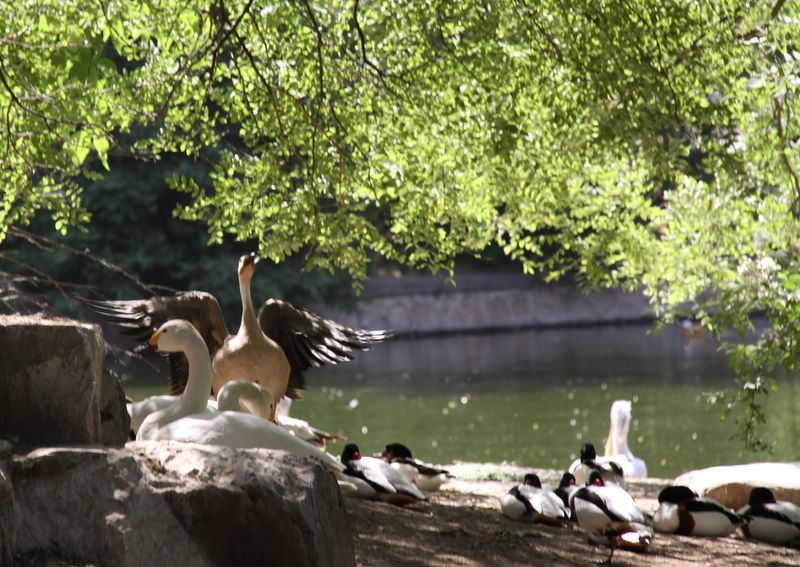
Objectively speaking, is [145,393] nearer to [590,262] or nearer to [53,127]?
[590,262]

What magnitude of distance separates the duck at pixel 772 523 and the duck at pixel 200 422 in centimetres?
274

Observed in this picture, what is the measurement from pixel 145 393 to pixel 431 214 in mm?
16423

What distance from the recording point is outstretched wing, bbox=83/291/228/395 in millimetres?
8328

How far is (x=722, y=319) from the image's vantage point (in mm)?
9742

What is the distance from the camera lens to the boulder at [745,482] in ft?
27.5

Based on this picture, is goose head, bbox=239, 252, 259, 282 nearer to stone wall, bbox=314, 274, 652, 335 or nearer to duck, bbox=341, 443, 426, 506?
duck, bbox=341, 443, 426, 506

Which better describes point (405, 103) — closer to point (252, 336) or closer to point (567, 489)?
point (252, 336)

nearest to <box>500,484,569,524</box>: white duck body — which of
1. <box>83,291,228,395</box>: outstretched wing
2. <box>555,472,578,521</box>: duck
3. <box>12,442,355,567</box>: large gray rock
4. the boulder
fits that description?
<box>555,472,578,521</box>: duck

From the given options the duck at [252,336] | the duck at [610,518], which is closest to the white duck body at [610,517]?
the duck at [610,518]

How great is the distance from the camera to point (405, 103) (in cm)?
769

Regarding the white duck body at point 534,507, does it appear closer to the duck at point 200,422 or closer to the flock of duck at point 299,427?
the flock of duck at point 299,427

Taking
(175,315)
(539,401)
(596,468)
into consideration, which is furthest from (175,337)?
(539,401)

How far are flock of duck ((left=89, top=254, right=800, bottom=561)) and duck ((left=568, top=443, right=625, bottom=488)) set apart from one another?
0.01m

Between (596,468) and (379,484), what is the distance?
241 centimetres
